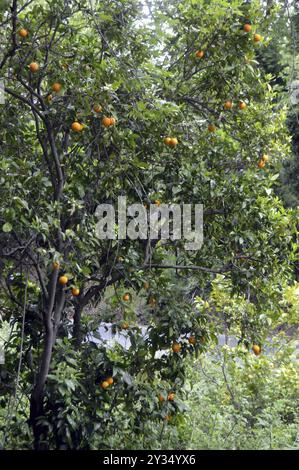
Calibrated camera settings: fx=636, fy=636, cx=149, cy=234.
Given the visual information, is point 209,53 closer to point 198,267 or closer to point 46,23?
point 46,23

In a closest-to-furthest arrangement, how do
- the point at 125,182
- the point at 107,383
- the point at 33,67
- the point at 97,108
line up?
the point at 97,108 < the point at 33,67 < the point at 107,383 < the point at 125,182

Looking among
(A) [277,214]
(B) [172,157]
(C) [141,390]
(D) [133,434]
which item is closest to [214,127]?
(B) [172,157]

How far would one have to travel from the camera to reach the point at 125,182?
338cm

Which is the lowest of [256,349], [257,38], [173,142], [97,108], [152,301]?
[256,349]

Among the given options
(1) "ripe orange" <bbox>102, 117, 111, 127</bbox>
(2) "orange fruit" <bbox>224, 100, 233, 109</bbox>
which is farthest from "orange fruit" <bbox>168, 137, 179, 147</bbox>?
(2) "orange fruit" <bbox>224, 100, 233, 109</bbox>

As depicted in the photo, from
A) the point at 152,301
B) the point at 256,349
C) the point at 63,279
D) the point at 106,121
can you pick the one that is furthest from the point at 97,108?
the point at 256,349

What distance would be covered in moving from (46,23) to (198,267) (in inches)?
60.3

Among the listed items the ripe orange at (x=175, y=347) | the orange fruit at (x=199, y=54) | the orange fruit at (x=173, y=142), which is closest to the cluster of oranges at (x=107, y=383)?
the ripe orange at (x=175, y=347)

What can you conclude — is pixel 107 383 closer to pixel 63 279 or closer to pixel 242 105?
pixel 63 279

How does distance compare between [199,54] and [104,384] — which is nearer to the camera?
[104,384]

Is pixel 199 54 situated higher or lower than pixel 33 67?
higher

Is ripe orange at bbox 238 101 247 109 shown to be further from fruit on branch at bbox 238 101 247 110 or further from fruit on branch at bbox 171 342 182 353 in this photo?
fruit on branch at bbox 171 342 182 353

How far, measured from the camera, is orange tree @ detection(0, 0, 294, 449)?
10.3 ft

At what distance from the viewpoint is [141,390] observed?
342 cm
